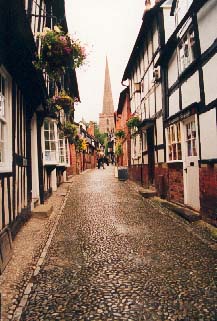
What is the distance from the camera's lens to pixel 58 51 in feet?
20.5

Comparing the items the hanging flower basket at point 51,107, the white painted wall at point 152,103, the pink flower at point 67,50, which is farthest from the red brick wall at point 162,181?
the pink flower at point 67,50

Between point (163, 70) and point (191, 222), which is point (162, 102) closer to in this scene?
point (163, 70)

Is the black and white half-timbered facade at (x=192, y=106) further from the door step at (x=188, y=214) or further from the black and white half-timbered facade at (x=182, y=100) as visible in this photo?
the door step at (x=188, y=214)

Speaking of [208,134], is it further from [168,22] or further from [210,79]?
[168,22]

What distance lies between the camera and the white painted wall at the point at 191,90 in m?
7.77

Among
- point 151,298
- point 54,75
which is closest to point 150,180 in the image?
point 54,75

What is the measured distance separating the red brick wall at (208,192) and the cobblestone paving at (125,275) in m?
0.69

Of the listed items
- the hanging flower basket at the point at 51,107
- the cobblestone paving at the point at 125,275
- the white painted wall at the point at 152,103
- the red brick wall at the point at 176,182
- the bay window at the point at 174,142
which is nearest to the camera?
the cobblestone paving at the point at 125,275

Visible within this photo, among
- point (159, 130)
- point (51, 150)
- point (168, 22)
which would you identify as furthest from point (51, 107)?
point (168, 22)

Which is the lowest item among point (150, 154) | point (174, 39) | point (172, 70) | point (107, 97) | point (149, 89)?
point (150, 154)

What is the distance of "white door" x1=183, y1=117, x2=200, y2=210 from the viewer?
8.19 m

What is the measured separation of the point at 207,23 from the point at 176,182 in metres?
4.61

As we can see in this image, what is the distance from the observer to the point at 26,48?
18.1ft

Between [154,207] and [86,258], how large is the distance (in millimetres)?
5101
